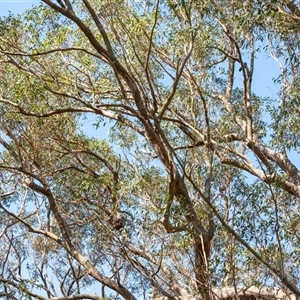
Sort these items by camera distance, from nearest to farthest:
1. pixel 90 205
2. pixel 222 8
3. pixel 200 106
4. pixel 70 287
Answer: pixel 222 8, pixel 200 106, pixel 90 205, pixel 70 287

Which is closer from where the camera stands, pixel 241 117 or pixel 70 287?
pixel 241 117

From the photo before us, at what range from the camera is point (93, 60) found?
827 centimetres

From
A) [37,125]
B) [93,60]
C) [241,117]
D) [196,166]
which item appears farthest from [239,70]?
[37,125]

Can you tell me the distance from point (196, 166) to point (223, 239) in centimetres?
99

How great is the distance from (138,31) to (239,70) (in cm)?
143

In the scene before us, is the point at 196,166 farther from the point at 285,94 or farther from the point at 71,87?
the point at 71,87

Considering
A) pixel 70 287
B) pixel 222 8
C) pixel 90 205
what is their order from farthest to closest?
pixel 70 287, pixel 90 205, pixel 222 8

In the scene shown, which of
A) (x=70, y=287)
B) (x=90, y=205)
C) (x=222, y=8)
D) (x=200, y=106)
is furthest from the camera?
(x=70, y=287)

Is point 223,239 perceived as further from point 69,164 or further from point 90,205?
point 69,164

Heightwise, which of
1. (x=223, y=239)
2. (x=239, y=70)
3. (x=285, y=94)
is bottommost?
(x=223, y=239)

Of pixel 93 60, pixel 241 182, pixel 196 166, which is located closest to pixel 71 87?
pixel 93 60

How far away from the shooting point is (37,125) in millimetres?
7715

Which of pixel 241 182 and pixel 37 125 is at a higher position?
pixel 37 125

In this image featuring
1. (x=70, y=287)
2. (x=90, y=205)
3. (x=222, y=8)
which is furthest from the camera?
(x=70, y=287)
